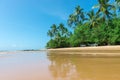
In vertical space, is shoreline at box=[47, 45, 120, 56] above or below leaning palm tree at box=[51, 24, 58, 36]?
below

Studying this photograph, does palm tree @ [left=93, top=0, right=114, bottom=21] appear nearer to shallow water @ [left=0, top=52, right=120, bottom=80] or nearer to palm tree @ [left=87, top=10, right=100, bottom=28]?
palm tree @ [left=87, top=10, right=100, bottom=28]

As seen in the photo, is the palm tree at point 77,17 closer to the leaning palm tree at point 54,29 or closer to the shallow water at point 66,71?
the leaning palm tree at point 54,29

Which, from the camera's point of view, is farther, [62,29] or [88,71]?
[62,29]

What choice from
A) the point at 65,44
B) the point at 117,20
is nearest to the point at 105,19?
the point at 117,20

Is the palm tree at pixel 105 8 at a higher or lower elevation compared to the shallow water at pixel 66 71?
higher

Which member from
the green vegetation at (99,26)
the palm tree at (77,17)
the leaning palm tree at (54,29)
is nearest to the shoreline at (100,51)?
the green vegetation at (99,26)

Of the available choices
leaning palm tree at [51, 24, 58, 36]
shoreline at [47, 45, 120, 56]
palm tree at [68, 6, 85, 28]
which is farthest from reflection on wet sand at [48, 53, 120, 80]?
leaning palm tree at [51, 24, 58, 36]

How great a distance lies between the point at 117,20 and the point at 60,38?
3222 centimetres

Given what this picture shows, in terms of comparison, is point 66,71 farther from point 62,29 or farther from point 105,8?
point 62,29

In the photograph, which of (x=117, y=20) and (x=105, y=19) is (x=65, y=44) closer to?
(x=105, y=19)

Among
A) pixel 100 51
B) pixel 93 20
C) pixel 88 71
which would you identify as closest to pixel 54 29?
pixel 93 20

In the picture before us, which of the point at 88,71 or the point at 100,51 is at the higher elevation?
the point at 100,51

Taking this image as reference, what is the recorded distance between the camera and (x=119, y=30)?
30.2 m

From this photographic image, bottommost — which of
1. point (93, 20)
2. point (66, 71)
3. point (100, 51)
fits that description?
point (66, 71)
